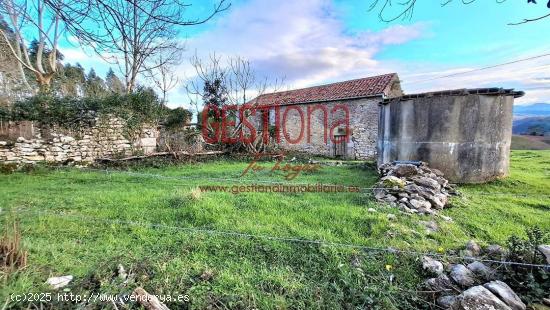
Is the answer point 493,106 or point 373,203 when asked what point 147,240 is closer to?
point 373,203

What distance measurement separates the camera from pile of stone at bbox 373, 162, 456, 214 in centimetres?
470

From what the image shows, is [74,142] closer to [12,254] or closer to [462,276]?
[12,254]

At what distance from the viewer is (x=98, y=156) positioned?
9516 millimetres

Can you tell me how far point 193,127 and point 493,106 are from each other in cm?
1186

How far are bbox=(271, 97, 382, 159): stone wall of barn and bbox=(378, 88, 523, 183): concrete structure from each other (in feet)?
21.6

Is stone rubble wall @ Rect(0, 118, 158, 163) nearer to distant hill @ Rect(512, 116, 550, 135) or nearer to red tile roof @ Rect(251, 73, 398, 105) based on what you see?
red tile roof @ Rect(251, 73, 398, 105)

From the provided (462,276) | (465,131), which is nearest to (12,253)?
(462,276)

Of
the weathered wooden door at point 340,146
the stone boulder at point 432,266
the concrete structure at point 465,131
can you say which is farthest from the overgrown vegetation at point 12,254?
the weathered wooden door at point 340,146

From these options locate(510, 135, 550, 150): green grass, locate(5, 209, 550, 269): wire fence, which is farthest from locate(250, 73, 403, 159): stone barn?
locate(5, 209, 550, 269): wire fence

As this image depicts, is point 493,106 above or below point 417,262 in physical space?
above

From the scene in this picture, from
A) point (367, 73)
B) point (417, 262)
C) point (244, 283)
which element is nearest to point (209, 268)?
point (244, 283)

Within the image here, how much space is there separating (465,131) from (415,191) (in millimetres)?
3145

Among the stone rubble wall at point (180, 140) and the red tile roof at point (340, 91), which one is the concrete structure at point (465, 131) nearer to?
the red tile roof at point (340, 91)

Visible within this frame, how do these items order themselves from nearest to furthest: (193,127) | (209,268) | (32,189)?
(209,268) → (32,189) → (193,127)
